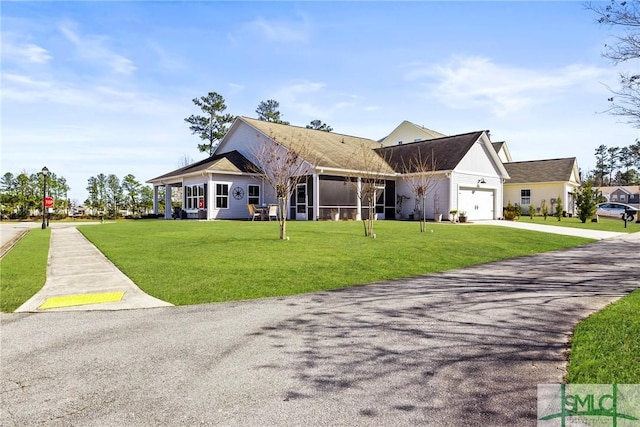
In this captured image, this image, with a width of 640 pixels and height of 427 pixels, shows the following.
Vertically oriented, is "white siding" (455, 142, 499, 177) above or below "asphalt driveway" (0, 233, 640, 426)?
above

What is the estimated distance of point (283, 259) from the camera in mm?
9844

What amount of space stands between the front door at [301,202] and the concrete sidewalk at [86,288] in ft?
51.0

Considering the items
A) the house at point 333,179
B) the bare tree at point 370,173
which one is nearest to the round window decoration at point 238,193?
the house at point 333,179

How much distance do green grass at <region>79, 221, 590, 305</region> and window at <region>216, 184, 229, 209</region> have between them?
1165 cm

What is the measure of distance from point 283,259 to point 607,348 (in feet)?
23.6

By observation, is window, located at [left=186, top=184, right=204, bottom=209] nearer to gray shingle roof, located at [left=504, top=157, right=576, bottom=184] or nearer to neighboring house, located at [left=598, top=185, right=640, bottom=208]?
gray shingle roof, located at [left=504, top=157, right=576, bottom=184]

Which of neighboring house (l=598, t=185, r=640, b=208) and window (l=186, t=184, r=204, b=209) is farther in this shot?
neighboring house (l=598, t=185, r=640, b=208)

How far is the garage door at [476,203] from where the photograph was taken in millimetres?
27495

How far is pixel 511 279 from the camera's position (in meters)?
7.60

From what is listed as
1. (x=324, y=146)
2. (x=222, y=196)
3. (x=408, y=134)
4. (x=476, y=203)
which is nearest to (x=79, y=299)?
(x=222, y=196)

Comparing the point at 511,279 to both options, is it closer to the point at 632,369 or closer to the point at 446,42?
the point at 632,369

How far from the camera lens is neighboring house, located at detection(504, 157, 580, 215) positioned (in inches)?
1426

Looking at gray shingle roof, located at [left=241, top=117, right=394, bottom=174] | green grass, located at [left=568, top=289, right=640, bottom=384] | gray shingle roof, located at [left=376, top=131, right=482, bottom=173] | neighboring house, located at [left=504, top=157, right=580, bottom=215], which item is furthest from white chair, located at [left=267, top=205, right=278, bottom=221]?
neighboring house, located at [left=504, top=157, right=580, bottom=215]

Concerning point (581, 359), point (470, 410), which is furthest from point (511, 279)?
point (470, 410)
